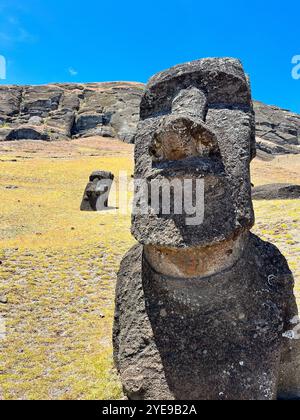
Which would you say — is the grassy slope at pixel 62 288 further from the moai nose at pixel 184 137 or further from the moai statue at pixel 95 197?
the moai nose at pixel 184 137

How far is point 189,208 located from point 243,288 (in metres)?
0.92

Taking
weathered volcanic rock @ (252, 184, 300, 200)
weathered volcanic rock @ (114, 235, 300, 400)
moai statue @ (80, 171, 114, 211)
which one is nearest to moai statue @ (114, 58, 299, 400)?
weathered volcanic rock @ (114, 235, 300, 400)

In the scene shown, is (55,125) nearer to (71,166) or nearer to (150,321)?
(71,166)

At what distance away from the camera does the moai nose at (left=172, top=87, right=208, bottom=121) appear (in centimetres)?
384

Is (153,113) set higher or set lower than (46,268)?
higher

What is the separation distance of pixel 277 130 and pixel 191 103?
7768cm

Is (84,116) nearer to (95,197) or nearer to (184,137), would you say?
(95,197)

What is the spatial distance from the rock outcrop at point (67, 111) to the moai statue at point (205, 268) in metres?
58.4

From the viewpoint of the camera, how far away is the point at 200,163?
3.56 meters

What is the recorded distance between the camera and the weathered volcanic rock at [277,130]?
66438 mm
